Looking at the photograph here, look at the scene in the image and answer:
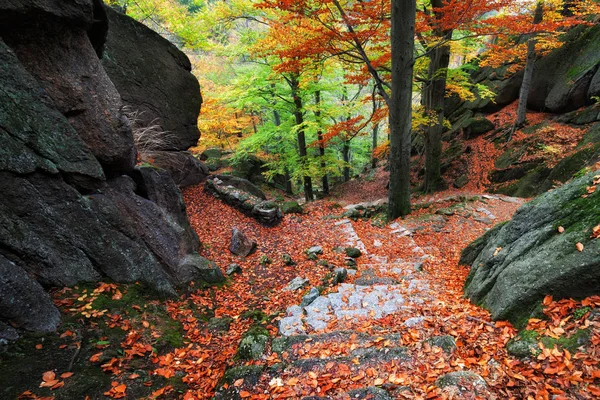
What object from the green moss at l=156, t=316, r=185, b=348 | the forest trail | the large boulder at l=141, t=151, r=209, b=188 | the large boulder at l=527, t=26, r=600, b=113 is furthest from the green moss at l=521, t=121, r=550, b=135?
the green moss at l=156, t=316, r=185, b=348

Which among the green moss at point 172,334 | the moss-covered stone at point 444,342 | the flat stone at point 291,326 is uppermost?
the moss-covered stone at point 444,342

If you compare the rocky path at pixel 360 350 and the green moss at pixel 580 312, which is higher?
the green moss at pixel 580 312

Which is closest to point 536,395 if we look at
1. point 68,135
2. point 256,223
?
point 68,135

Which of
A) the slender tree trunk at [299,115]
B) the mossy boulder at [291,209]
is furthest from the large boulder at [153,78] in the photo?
the slender tree trunk at [299,115]

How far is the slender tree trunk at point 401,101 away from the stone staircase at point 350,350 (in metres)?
4.63

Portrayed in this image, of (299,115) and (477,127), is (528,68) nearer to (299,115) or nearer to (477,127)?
(477,127)

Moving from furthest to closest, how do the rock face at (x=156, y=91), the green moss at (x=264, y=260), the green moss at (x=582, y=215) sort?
the rock face at (x=156, y=91) → the green moss at (x=264, y=260) → the green moss at (x=582, y=215)

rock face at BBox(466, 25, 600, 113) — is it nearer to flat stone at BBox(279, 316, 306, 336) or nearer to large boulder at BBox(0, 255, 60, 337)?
flat stone at BBox(279, 316, 306, 336)

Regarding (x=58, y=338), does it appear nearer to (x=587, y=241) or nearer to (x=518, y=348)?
(x=518, y=348)

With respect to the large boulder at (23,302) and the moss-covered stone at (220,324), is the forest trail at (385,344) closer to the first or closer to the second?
the moss-covered stone at (220,324)

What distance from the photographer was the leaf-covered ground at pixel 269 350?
217cm

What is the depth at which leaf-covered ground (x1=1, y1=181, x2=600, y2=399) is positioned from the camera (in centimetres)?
217

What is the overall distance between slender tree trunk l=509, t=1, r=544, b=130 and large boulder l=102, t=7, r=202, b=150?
13405 millimetres

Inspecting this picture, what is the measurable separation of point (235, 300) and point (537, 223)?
5.27 metres
